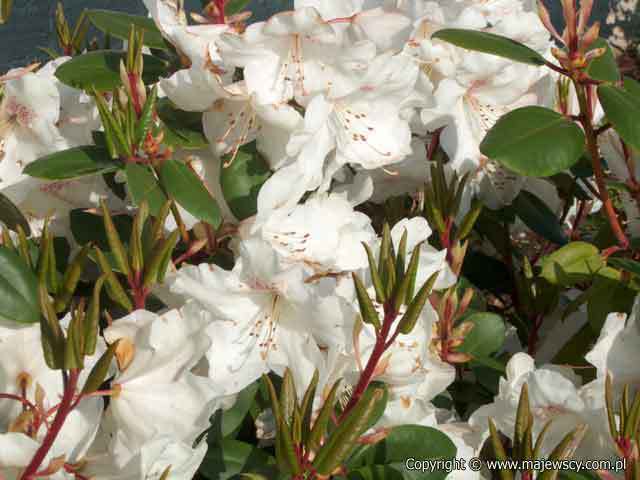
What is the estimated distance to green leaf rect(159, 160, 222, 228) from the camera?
34.2 inches

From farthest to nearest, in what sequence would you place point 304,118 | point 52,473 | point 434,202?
point 434,202
point 304,118
point 52,473

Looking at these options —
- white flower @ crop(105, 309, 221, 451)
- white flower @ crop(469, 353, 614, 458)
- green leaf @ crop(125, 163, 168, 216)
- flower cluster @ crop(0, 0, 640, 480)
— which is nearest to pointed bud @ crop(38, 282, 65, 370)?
flower cluster @ crop(0, 0, 640, 480)

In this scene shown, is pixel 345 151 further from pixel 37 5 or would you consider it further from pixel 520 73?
pixel 37 5

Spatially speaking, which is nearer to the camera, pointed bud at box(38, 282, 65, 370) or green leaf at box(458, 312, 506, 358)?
pointed bud at box(38, 282, 65, 370)

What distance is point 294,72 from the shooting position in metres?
0.92

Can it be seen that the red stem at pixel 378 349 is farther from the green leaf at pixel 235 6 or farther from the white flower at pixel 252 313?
the green leaf at pixel 235 6

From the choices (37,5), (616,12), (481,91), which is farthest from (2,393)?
(616,12)

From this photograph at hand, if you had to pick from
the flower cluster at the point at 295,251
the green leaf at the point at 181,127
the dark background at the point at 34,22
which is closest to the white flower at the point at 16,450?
the flower cluster at the point at 295,251

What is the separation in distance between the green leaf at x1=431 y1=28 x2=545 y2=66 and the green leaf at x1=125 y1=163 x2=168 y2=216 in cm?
34

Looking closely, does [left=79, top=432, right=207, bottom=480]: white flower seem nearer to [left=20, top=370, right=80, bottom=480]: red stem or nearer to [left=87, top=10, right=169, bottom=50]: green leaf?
[left=20, top=370, right=80, bottom=480]: red stem

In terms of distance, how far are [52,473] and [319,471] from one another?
0.20 metres

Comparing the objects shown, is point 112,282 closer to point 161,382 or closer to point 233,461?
point 161,382

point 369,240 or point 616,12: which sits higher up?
point 369,240

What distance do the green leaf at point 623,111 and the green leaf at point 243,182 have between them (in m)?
0.36
